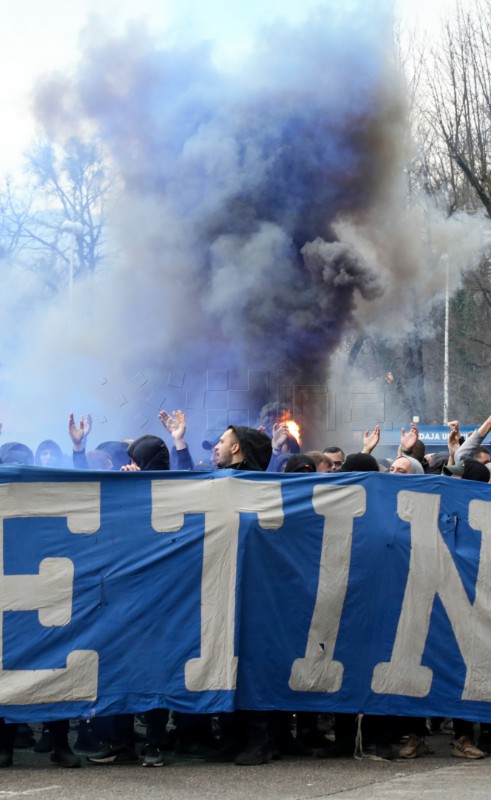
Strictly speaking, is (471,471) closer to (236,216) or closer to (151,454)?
(151,454)

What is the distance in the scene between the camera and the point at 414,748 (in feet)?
22.8

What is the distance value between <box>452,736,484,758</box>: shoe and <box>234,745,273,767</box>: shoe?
1076 mm

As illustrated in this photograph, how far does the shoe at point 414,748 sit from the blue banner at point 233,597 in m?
0.27

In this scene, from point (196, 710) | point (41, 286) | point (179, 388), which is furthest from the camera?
point (41, 286)

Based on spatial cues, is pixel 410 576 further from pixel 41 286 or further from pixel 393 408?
pixel 393 408

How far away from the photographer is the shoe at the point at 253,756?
6.58 meters

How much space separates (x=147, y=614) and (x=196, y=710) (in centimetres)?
55

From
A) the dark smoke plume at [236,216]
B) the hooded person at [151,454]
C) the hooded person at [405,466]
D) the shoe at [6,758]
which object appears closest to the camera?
the shoe at [6,758]

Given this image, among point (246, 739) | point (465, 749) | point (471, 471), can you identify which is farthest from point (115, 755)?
point (471, 471)

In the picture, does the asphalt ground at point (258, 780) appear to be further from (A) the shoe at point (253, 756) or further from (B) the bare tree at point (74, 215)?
(B) the bare tree at point (74, 215)

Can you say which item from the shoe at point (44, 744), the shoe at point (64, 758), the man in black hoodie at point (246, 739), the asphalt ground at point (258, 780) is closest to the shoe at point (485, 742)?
the asphalt ground at point (258, 780)

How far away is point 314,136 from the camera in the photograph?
77.4 feet

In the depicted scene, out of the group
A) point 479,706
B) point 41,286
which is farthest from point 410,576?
point 41,286

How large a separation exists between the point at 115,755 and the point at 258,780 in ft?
2.75
